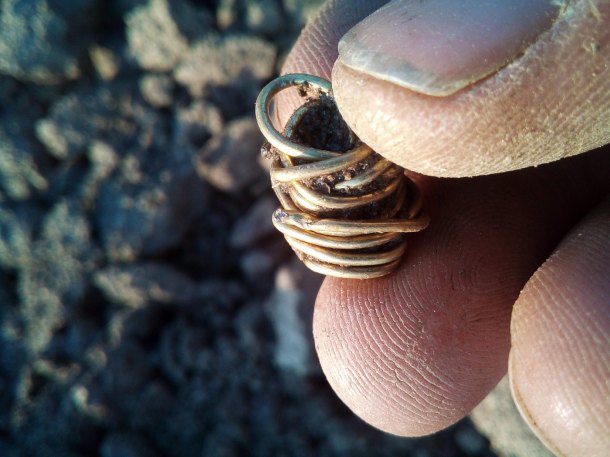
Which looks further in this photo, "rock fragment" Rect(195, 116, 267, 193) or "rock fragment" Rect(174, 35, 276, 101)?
"rock fragment" Rect(174, 35, 276, 101)

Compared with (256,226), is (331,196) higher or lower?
higher

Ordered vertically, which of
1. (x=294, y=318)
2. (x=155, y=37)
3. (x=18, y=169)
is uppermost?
(x=155, y=37)

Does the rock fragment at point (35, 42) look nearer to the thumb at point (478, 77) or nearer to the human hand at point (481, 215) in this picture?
the human hand at point (481, 215)

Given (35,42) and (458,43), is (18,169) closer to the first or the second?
(35,42)

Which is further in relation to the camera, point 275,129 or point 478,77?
point 275,129

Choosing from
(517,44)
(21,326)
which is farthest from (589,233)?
(21,326)

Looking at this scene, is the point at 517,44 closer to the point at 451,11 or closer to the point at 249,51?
the point at 451,11

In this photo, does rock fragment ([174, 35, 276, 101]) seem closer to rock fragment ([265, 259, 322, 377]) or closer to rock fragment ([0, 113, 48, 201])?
rock fragment ([0, 113, 48, 201])

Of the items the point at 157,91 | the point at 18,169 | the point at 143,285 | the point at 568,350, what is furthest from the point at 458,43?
the point at 18,169

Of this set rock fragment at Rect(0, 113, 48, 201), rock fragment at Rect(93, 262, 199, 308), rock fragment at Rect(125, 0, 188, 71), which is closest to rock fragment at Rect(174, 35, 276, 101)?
rock fragment at Rect(125, 0, 188, 71)
